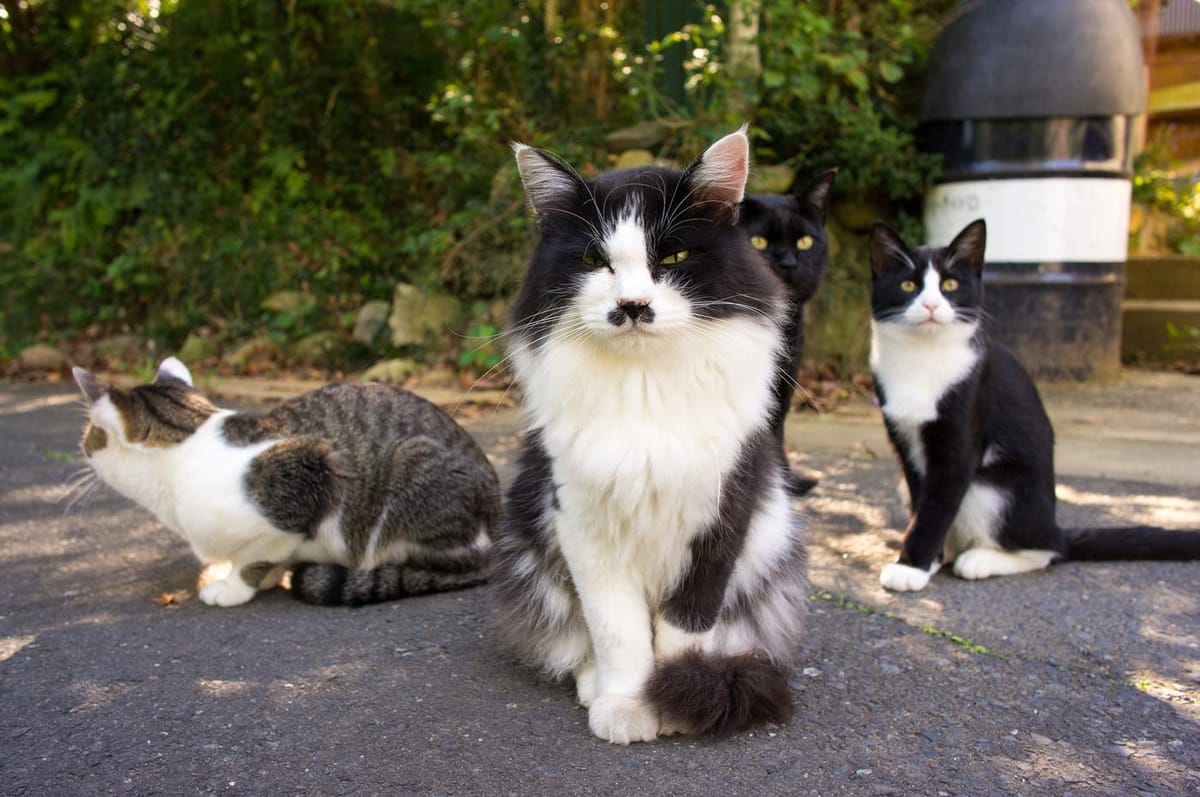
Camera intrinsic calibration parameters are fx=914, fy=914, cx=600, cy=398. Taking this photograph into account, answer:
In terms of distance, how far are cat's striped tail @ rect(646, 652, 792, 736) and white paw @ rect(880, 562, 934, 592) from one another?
1125mm

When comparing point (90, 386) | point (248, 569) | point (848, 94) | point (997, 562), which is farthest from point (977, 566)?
point (848, 94)

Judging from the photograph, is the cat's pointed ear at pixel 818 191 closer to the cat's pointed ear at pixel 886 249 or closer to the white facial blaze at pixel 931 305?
the cat's pointed ear at pixel 886 249

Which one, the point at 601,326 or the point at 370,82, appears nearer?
the point at 601,326

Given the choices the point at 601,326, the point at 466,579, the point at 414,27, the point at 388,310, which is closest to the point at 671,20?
the point at 414,27

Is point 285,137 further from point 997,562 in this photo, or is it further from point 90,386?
point 997,562

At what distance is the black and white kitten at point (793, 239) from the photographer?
3.60 metres

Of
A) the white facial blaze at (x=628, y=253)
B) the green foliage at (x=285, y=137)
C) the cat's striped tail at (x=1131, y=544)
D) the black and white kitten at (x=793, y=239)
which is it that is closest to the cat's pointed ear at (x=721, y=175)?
the white facial blaze at (x=628, y=253)

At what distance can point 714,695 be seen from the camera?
218 cm

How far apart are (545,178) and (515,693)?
4.53 feet

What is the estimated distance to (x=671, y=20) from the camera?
7.72 m

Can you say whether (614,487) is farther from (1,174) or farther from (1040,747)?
(1,174)

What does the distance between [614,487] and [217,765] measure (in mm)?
1124

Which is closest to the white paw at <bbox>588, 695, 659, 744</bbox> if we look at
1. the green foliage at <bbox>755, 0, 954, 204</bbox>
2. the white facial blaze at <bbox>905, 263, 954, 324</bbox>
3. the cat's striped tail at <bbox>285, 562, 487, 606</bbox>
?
the cat's striped tail at <bbox>285, 562, 487, 606</bbox>

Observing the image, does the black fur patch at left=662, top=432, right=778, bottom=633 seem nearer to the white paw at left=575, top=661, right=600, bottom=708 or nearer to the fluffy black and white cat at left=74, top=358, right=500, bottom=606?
the white paw at left=575, top=661, right=600, bottom=708
